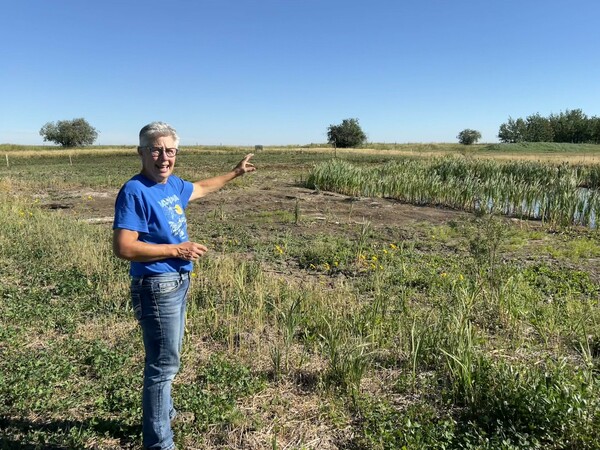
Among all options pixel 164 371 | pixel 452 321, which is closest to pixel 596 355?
pixel 452 321

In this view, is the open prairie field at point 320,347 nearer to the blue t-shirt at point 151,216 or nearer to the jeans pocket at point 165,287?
the jeans pocket at point 165,287

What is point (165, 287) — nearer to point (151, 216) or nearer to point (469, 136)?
point (151, 216)

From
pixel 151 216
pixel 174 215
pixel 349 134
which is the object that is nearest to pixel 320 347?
pixel 174 215

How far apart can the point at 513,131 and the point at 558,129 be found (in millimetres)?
12073

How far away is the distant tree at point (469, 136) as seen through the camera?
292 feet

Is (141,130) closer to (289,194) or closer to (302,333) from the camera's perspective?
(302,333)

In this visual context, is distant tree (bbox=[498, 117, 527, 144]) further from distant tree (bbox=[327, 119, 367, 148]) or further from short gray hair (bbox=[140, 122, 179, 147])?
short gray hair (bbox=[140, 122, 179, 147])

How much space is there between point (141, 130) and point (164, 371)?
4.30 ft

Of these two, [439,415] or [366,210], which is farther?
[366,210]

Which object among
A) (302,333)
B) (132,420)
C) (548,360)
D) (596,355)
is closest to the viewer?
(132,420)

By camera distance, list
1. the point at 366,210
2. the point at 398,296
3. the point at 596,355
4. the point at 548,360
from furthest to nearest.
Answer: the point at 366,210, the point at 398,296, the point at 596,355, the point at 548,360

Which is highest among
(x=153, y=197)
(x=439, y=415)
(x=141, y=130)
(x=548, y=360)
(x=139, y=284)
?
(x=141, y=130)

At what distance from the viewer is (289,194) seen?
1540 cm

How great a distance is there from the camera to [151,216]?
89.4 inches
